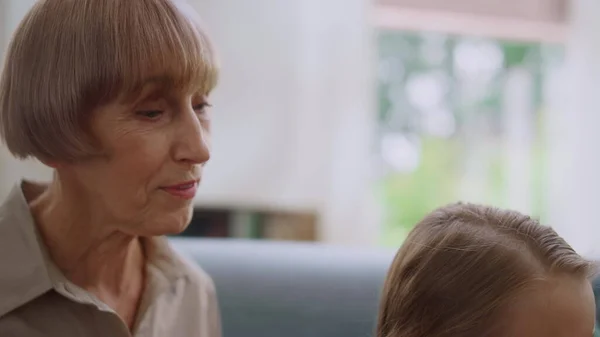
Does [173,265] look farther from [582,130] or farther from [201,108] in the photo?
[582,130]

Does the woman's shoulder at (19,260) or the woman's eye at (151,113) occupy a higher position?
the woman's eye at (151,113)

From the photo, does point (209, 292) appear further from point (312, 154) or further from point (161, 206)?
point (312, 154)

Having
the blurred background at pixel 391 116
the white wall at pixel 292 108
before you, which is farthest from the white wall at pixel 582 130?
the white wall at pixel 292 108

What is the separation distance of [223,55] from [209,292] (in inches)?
41.4

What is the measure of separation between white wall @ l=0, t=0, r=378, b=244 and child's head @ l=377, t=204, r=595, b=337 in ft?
3.95

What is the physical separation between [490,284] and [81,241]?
1.75 feet

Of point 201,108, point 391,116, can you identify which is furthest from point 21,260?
point 391,116

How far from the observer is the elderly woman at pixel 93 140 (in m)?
0.92

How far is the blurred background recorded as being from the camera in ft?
6.99

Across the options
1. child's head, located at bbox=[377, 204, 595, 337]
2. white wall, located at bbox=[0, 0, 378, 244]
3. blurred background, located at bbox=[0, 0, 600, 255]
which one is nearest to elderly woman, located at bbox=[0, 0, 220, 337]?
child's head, located at bbox=[377, 204, 595, 337]

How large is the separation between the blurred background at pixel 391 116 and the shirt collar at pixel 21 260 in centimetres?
79

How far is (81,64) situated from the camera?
2.99 feet

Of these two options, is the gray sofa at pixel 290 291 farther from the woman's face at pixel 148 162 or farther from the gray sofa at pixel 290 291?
the woman's face at pixel 148 162

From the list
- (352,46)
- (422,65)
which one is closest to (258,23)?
(352,46)
